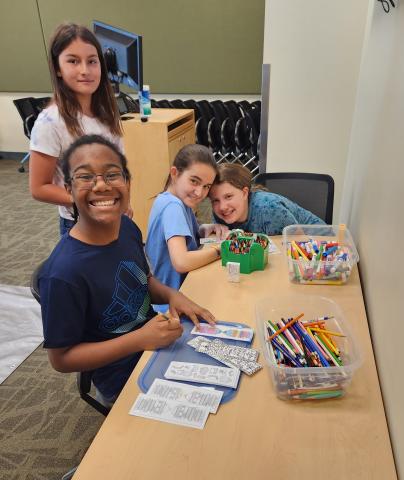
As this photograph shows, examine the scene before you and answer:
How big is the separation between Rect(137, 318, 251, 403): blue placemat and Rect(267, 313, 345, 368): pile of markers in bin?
113 mm

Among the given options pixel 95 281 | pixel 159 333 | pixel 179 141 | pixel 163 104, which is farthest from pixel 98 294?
pixel 163 104

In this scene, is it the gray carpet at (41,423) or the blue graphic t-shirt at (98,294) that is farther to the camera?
the gray carpet at (41,423)

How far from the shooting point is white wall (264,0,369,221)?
2289mm

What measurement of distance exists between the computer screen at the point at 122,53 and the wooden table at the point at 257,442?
8.26 ft

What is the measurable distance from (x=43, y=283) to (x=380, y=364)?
2.78 ft

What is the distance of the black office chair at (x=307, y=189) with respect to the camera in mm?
1996

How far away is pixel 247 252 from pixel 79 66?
3.34 feet

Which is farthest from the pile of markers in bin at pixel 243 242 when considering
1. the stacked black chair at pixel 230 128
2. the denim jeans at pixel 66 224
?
the stacked black chair at pixel 230 128

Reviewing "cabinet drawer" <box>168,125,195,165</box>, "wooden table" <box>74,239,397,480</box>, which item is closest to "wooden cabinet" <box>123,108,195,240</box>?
"cabinet drawer" <box>168,125,195,165</box>

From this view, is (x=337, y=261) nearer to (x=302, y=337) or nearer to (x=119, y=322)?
(x=302, y=337)

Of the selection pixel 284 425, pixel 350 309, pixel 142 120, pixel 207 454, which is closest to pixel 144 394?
pixel 207 454

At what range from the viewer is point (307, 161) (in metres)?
2.64

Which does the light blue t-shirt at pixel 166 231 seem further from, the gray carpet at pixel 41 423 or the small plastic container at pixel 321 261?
the gray carpet at pixel 41 423

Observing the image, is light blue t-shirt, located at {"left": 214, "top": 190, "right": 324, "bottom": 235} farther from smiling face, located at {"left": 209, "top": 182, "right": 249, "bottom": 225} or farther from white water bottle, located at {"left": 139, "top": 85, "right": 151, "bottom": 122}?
white water bottle, located at {"left": 139, "top": 85, "right": 151, "bottom": 122}
